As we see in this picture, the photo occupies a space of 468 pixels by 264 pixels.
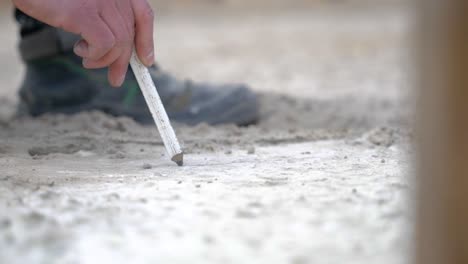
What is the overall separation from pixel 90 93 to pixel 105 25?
77cm

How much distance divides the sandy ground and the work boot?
0.09m

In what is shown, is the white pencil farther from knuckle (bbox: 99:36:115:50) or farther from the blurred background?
the blurred background

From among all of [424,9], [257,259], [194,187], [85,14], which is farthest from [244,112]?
[424,9]

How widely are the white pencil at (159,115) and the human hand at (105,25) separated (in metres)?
0.02

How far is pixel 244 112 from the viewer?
2.18 metres

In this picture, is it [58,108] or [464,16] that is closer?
[464,16]

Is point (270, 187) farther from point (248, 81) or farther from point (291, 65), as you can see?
point (291, 65)

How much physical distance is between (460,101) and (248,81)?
8.07ft

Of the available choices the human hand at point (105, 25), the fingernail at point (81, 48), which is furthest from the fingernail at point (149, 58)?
the fingernail at point (81, 48)

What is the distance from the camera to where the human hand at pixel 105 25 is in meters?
1.39

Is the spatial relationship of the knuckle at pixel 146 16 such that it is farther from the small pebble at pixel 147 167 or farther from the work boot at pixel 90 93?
the work boot at pixel 90 93

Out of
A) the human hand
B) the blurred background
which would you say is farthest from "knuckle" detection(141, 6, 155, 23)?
the blurred background

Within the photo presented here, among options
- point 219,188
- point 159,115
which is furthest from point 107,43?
point 219,188

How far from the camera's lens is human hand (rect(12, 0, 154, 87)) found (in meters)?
1.39
